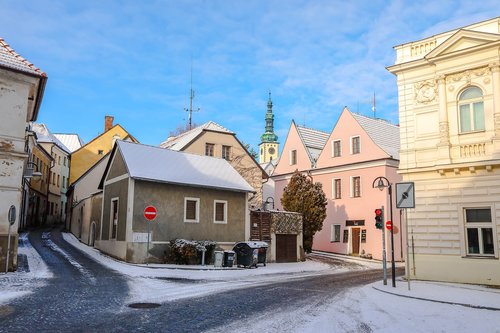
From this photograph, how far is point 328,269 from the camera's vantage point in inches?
960

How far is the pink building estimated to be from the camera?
1318 inches

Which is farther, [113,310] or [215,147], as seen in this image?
[215,147]

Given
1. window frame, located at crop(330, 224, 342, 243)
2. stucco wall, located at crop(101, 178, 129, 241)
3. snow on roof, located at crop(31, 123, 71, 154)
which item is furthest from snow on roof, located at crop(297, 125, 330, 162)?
snow on roof, located at crop(31, 123, 71, 154)

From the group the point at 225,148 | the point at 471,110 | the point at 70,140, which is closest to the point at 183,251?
the point at 471,110

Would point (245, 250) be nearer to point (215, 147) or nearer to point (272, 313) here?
point (272, 313)

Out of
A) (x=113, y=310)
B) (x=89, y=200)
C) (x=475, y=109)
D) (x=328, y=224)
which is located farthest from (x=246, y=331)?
(x=328, y=224)

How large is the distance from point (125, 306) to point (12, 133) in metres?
10.5

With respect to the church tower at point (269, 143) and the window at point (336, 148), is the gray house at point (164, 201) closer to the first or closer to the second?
the window at point (336, 148)

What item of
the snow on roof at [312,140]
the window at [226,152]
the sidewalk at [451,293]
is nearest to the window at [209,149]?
the window at [226,152]

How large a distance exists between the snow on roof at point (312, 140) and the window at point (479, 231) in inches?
890

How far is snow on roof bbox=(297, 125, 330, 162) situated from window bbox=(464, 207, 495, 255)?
74.2ft

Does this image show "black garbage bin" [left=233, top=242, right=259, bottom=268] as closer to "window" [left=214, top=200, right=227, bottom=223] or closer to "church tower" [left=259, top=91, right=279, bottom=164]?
"window" [left=214, top=200, right=227, bottom=223]

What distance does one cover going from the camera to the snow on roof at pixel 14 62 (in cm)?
1744

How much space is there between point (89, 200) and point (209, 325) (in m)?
24.8
